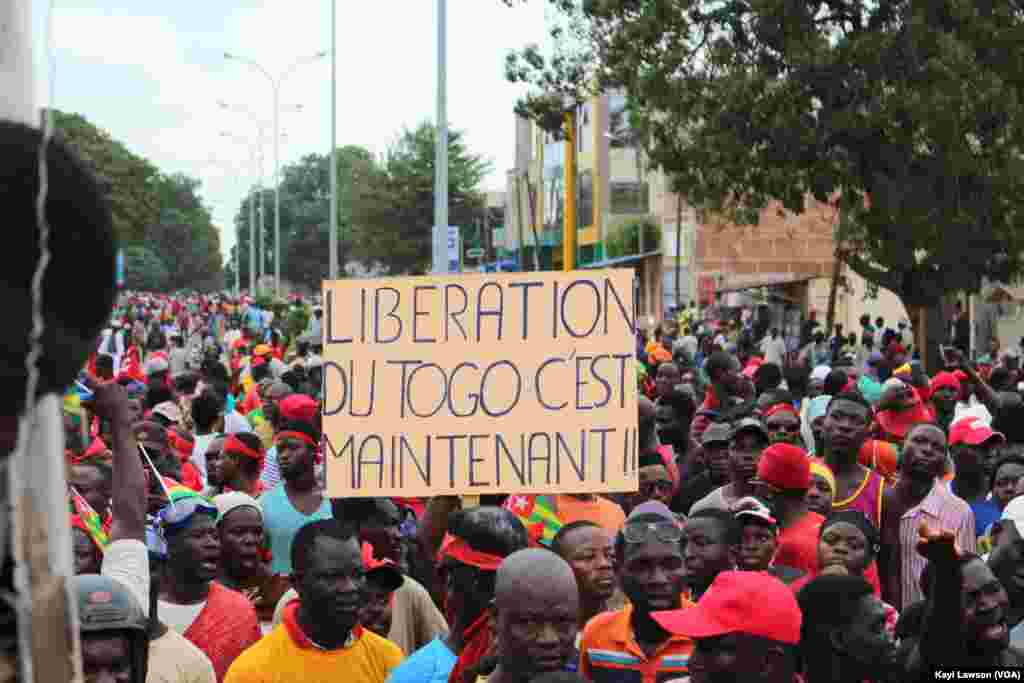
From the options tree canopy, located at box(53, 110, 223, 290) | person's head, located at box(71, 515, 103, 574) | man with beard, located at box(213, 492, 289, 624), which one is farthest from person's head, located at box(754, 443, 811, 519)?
tree canopy, located at box(53, 110, 223, 290)

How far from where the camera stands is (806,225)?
5484cm

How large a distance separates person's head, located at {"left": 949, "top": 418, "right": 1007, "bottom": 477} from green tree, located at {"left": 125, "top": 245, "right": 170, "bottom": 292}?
368ft

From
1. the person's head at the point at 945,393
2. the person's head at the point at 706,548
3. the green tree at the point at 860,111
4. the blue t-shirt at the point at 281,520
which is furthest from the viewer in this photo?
the green tree at the point at 860,111

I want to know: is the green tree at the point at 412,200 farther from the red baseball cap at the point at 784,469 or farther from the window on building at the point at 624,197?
the red baseball cap at the point at 784,469

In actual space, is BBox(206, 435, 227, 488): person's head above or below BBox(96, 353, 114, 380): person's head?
below

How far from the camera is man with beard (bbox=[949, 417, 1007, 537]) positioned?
7.99 metres

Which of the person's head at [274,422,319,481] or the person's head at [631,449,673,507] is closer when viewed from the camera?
the person's head at [274,422,319,481]

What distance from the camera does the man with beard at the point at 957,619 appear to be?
4387mm

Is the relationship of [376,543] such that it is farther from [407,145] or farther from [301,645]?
[407,145]

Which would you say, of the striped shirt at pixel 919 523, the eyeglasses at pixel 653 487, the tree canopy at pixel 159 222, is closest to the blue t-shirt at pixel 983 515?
the striped shirt at pixel 919 523

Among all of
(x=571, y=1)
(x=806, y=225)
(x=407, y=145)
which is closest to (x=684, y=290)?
(x=806, y=225)

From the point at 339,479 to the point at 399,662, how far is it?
153 cm

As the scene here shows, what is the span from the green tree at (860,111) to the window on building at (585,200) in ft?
154

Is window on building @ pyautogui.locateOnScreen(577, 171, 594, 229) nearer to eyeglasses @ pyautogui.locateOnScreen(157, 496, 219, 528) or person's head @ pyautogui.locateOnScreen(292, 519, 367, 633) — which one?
eyeglasses @ pyautogui.locateOnScreen(157, 496, 219, 528)
